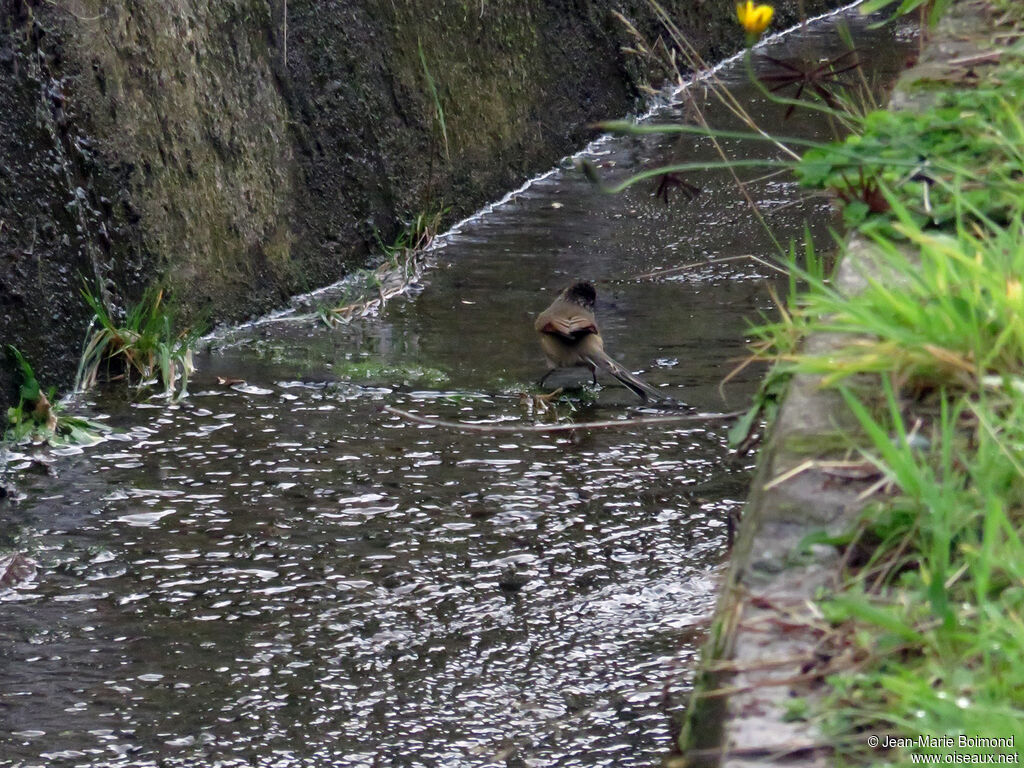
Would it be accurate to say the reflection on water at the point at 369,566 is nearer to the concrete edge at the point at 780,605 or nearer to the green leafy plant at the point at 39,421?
the green leafy plant at the point at 39,421

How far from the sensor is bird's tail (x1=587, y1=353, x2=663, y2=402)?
472cm

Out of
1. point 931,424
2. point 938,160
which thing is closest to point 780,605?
point 931,424

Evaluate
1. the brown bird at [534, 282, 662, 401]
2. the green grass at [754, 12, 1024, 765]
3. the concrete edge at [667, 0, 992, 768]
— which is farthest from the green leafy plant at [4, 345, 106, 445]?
the concrete edge at [667, 0, 992, 768]

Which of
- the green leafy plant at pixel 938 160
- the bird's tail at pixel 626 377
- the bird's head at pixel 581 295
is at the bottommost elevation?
the bird's tail at pixel 626 377

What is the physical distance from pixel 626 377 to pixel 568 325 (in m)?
0.29

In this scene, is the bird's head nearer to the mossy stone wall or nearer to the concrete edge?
the mossy stone wall

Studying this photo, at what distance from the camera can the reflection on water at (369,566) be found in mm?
2771

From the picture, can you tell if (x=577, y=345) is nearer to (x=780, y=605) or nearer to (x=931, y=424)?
(x=931, y=424)

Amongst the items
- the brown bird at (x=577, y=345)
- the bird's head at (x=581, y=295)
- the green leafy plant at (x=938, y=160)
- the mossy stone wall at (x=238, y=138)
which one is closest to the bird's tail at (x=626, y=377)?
the brown bird at (x=577, y=345)

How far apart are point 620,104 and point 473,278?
3268 millimetres

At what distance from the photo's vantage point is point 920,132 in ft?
9.61

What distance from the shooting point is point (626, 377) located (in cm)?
478

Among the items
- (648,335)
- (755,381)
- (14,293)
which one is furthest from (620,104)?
(14,293)

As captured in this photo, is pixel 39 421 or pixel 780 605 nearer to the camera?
pixel 780 605
